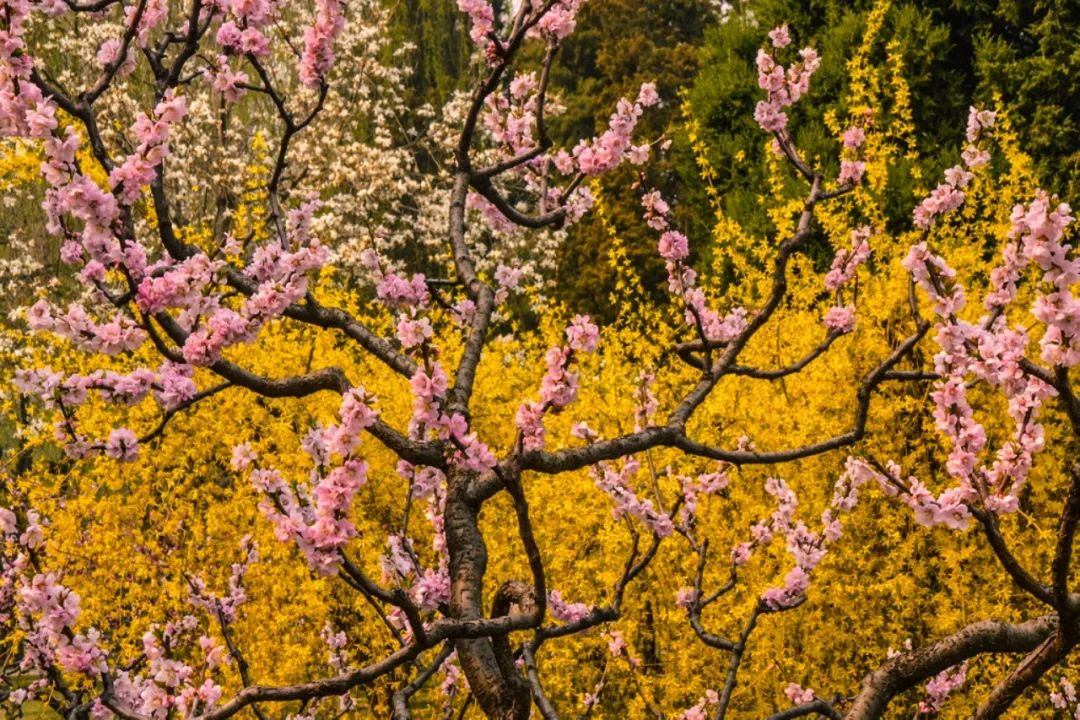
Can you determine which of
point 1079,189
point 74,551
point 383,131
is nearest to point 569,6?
point 74,551

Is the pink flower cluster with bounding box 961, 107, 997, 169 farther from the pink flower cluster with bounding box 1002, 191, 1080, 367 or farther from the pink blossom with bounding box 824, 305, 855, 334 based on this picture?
the pink flower cluster with bounding box 1002, 191, 1080, 367

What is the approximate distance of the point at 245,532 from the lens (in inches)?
332

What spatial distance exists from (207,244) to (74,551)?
3.05m

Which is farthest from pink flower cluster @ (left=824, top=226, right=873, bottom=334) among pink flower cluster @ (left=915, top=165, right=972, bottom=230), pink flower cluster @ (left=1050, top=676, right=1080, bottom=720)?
pink flower cluster @ (left=1050, top=676, right=1080, bottom=720)

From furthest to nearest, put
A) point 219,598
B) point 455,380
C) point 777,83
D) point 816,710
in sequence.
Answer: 1. point 219,598
2. point 777,83
3. point 455,380
4. point 816,710

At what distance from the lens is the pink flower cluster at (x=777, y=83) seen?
4527mm

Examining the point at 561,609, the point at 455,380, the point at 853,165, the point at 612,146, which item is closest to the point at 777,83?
the point at 853,165

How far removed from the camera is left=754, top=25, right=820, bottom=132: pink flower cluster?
4.53 m

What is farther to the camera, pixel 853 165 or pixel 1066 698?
pixel 1066 698

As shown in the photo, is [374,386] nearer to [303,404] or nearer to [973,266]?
[303,404]

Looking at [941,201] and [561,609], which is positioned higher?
[941,201]

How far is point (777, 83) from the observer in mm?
4645

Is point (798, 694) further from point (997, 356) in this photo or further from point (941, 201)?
point (997, 356)

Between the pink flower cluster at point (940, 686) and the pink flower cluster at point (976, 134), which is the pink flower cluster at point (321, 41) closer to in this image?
the pink flower cluster at point (976, 134)
